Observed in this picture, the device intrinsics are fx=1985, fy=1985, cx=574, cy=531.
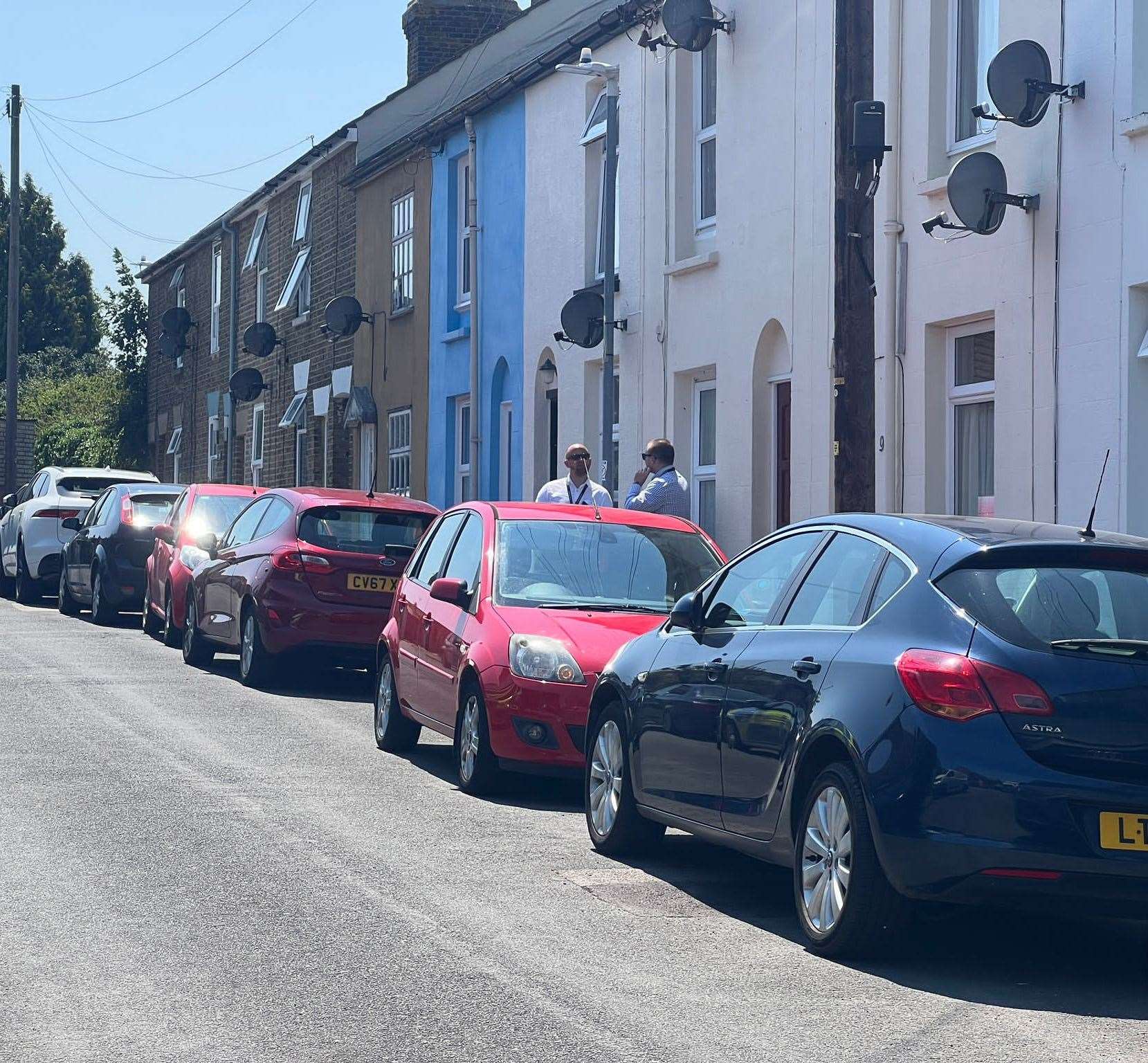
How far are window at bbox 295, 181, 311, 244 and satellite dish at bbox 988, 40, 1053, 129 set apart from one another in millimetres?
23177

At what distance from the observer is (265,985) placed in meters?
5.97

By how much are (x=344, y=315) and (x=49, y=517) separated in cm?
616

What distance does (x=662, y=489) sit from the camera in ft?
54.7

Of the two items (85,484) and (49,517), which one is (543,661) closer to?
(49,517)

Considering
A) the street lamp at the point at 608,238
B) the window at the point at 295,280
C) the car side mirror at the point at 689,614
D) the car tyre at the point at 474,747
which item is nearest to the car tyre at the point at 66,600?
the street lamp at the point at 608,238

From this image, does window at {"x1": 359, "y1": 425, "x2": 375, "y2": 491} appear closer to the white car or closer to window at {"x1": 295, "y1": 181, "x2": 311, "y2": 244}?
the white car

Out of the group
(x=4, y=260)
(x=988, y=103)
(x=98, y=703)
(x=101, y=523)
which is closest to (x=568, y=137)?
(x=101, y=523)

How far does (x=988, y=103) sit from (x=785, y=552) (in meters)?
8.41

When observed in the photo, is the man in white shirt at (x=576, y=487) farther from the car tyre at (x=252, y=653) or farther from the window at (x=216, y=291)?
the window at (x=216, y=291)

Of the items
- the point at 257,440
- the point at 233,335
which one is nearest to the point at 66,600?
the point at 257,440

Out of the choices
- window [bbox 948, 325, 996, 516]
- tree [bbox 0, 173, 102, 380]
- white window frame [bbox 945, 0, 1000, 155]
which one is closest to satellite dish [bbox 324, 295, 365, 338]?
white window frame [bbox 945, 0, 1000, 155]

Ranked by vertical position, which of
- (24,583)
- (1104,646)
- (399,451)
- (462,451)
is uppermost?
(399,451)

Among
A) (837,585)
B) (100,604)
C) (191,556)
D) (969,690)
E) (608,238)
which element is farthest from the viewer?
(100,604)

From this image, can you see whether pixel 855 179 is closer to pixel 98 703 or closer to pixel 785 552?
pixel 785 552
